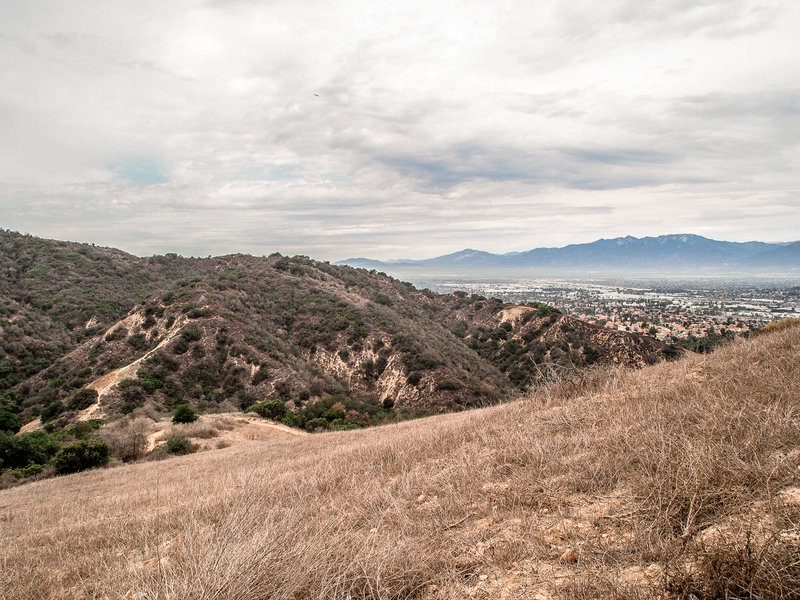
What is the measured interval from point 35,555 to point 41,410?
28567mm

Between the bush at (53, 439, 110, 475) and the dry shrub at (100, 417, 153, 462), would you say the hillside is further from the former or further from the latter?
the bush at (53, 439, 110, 475)

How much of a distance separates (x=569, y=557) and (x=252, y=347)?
31907 mm

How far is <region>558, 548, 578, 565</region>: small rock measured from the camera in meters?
2.39

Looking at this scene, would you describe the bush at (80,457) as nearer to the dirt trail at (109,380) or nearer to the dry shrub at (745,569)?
the dirt trail at (109,380)

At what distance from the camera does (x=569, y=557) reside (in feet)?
7.88

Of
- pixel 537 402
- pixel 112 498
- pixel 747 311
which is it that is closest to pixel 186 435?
pixel 112 498

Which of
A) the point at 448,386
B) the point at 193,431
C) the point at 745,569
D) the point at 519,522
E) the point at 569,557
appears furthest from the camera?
the point at 448,386

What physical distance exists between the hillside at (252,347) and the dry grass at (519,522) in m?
16.3

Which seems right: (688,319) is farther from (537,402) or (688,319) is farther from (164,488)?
(164,488)

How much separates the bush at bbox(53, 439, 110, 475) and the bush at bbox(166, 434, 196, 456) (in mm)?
2025

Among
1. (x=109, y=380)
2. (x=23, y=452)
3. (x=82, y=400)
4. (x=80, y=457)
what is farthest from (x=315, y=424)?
(x=109, y=380)

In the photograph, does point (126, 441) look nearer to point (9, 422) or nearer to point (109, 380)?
point (109, 380)

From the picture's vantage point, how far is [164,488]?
24.3 feet

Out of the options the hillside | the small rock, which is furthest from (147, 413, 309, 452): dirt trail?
the small rock
